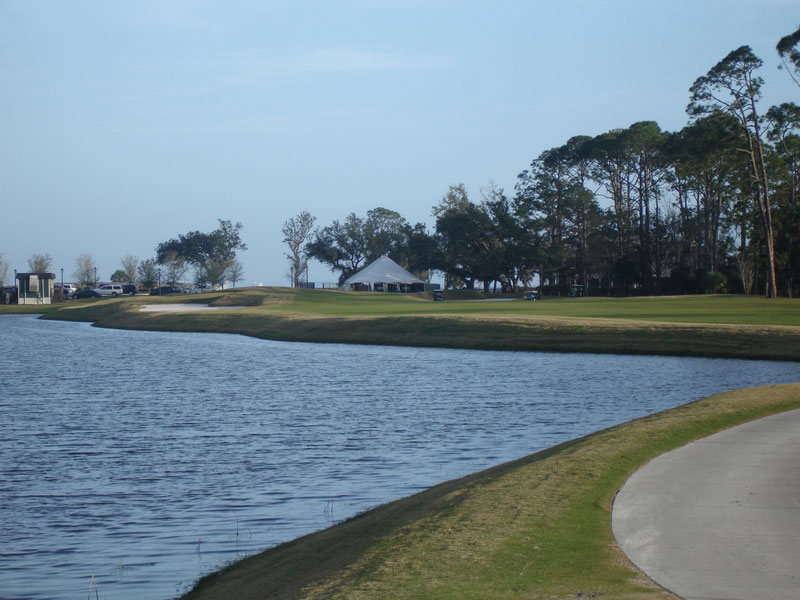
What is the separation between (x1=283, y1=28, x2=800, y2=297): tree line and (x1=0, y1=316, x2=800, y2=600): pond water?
1868 inches

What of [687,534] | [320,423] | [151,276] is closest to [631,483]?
[687,534]

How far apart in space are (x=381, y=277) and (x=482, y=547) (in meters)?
96.5

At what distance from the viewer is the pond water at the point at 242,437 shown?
9.87 m

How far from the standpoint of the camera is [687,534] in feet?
24.4

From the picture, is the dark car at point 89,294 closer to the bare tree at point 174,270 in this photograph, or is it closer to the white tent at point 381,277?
the bare tree at point 174,270

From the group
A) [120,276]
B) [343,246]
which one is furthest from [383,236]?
[120,276]

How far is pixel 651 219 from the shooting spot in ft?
319

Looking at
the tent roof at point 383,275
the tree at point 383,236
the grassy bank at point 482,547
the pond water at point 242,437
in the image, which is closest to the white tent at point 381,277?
the tent roof at point 383,275

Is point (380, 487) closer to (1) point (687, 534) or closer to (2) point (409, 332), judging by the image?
(1) point (687, 534)

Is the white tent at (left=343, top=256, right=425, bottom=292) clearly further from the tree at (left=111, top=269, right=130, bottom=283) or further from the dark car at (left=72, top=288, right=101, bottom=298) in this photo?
the tree at (left=111, top=269, right=130, bottom=283)

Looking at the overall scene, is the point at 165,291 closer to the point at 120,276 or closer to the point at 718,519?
the point at 120,276

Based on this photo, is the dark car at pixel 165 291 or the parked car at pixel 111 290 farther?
the parked car at pixel 111 290

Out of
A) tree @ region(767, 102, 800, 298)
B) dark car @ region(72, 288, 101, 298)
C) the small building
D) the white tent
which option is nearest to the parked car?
dark car @ region(72, 288, 101, 298)

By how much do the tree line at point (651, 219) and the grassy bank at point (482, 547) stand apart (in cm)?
6584
